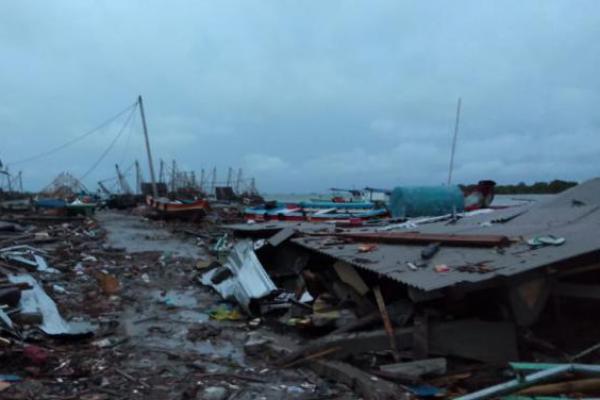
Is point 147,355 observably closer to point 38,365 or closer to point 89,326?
point 38,365

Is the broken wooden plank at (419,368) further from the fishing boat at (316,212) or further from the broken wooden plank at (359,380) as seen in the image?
the fishing boat at (316,212)

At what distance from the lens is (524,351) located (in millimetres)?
5422

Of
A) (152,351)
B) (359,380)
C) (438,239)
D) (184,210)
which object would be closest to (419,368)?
(359,380)

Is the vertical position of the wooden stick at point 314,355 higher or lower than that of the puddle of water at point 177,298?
higher

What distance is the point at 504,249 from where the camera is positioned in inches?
245

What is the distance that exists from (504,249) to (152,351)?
452 cm

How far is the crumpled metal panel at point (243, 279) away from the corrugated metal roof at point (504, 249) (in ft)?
2.95

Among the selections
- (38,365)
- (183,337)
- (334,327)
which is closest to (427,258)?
(334,327)

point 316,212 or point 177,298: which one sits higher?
point 316,212

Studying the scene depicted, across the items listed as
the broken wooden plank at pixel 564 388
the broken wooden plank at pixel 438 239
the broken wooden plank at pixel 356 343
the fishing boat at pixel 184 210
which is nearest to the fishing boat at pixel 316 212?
the fishing boat at pixel 184 210

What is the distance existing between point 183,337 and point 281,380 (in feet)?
7.66

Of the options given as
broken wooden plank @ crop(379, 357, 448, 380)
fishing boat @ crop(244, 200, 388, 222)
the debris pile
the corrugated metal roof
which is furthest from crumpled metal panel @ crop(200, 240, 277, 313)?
fishing boat @ crop(244, 200, 388, 222)

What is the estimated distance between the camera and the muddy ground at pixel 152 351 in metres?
5.08

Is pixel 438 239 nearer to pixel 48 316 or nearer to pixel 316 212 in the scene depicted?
pixel 48 316
